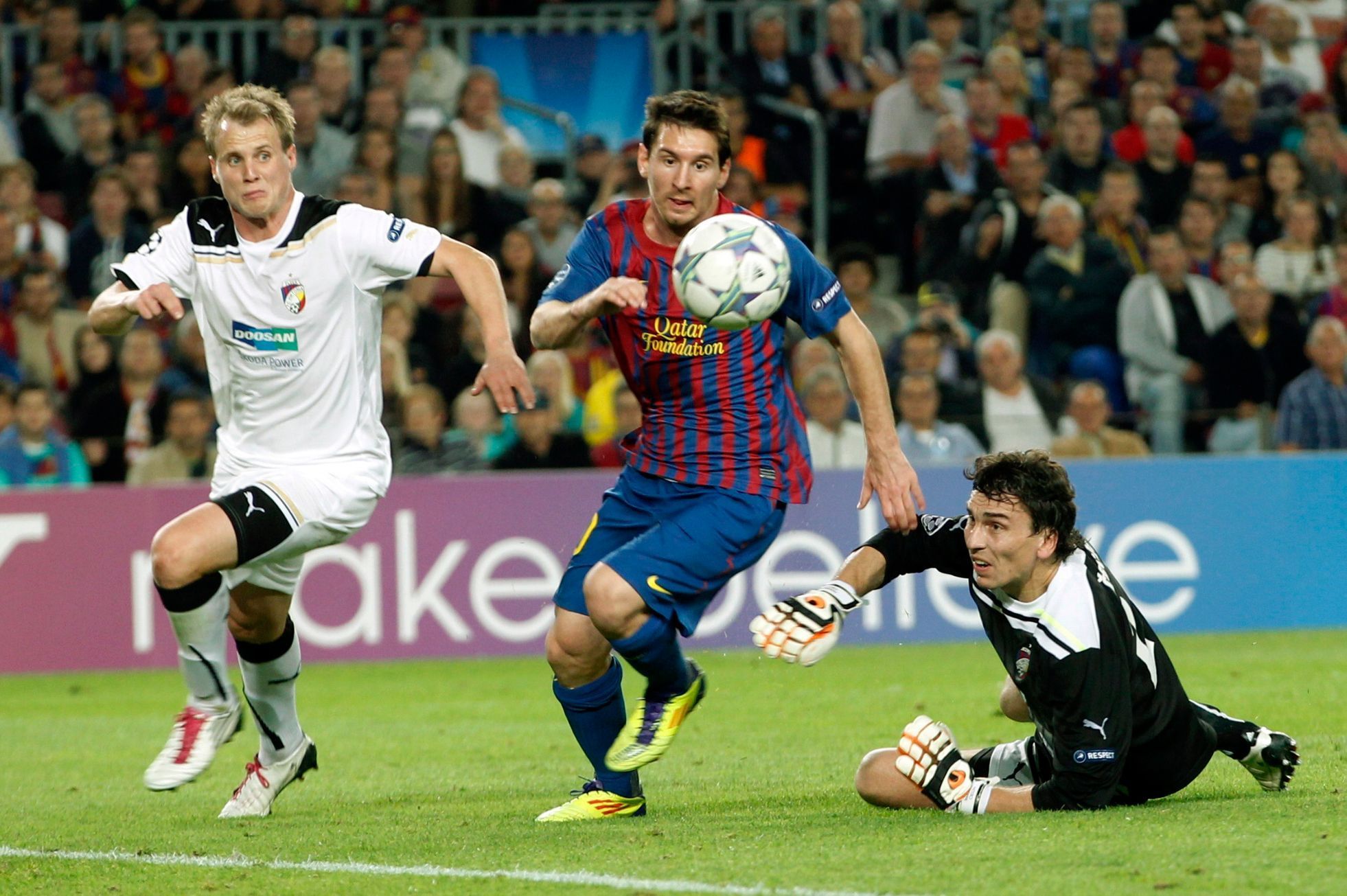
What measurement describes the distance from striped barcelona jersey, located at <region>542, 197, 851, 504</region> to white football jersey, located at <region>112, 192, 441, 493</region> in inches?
25.1

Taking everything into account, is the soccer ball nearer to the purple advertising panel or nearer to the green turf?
the green turf

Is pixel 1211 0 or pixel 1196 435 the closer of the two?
pixel 1196 435

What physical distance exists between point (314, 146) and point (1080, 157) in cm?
625

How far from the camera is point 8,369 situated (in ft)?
44.5

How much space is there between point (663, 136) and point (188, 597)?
216cm

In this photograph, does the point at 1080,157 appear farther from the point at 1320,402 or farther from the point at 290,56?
the point at 290,56

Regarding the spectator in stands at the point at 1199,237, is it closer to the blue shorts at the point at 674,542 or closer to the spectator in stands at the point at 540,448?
the spectator in stands at the point at 540,448

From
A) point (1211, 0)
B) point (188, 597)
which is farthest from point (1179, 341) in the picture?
point (188, 597)

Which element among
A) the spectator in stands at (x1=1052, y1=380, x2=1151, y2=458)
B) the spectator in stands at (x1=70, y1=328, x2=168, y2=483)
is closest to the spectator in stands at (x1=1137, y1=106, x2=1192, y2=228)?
the spectator in stands at (x1=1052, y1=380, x2=1151, y2=458)

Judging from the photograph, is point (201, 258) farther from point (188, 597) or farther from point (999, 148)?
point (999, 148)

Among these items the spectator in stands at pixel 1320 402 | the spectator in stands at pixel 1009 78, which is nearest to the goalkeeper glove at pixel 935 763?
the spectator in stands at pixel 1320 402

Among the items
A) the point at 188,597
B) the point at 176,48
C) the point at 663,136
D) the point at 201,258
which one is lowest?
the point at 188,597

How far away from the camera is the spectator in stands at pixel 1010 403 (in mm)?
12797

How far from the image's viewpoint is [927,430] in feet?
42.0
